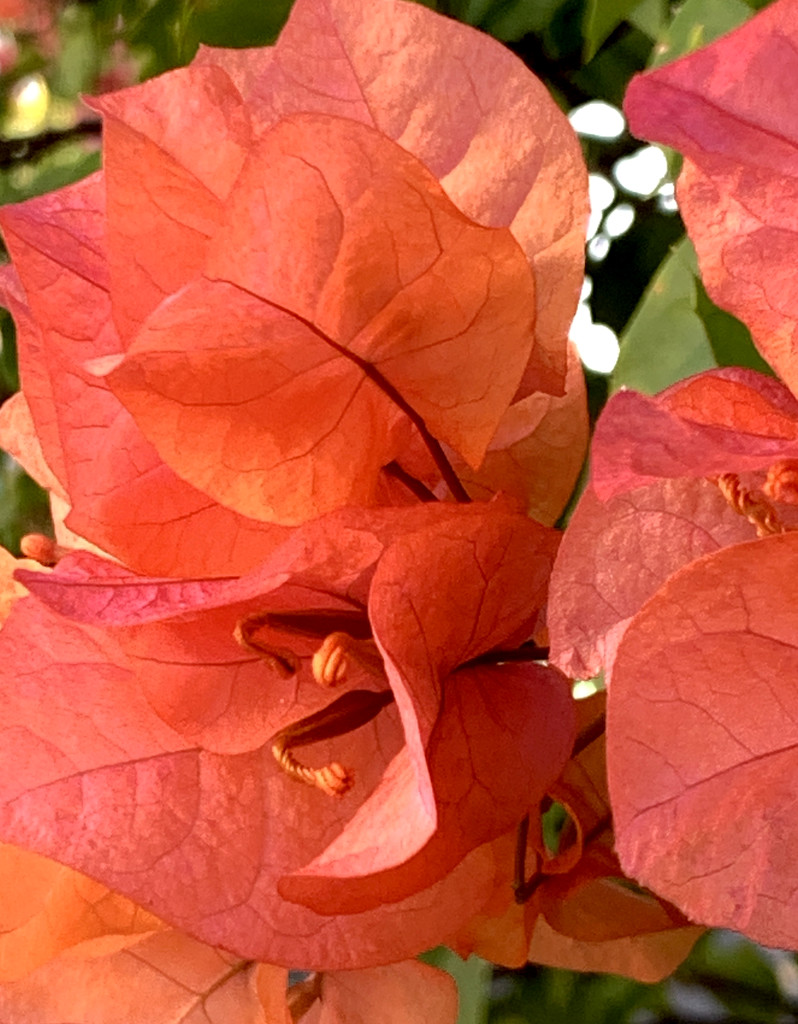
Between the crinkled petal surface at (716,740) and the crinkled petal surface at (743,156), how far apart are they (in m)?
0.03

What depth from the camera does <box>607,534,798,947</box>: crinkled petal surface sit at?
0.16 meters

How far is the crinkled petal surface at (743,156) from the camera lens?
6.0 inches

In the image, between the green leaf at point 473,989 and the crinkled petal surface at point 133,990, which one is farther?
the green leaf at point 473,989

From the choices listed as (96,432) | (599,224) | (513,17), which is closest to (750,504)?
(96,432)

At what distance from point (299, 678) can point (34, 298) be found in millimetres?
80

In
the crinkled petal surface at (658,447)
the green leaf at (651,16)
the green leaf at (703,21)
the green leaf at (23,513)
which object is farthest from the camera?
the green leaf at (23,513)

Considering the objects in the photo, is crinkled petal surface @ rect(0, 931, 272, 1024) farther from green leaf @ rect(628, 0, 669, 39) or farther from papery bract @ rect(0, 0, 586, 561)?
green leaf @ rect(628, 0, 669, 39)

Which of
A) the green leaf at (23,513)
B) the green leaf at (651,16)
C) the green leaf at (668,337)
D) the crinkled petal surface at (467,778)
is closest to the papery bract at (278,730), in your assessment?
the crinkled petal surface at (467,778)

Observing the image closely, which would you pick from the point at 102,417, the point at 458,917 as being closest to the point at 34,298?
the point at 102,417

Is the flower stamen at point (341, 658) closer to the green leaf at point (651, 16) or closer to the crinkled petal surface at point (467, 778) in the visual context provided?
the crinkled petal surface at point (467, 778)

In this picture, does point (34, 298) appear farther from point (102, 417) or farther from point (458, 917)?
point (458, 917)

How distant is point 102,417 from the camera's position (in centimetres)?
22

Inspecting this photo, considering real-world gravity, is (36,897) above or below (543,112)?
below

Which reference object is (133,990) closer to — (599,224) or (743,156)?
(743,156)
